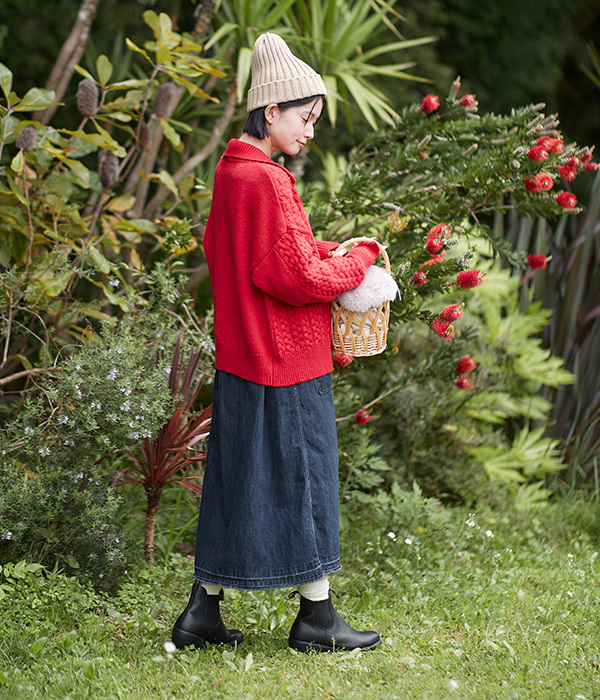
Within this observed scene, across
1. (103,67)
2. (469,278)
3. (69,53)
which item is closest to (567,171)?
(469,278)

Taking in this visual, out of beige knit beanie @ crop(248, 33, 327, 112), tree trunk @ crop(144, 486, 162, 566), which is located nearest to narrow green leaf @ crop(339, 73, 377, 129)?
beige knit beanie @ crop(248, 33, 327, 112)

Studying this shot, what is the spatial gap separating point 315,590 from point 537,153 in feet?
5.87

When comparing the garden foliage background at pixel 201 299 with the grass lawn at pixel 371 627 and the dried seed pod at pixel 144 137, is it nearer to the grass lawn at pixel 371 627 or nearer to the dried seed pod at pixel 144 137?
the dried seed pod at pixel 144 137

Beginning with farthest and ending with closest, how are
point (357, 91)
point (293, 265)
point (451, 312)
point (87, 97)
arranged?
point (357, 91), point (87, 97), point (451, 312), point (293, 265)

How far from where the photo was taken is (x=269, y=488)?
2215 millimetres

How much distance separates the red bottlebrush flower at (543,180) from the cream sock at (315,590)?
1.68 m

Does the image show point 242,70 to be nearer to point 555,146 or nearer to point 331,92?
point 331,92

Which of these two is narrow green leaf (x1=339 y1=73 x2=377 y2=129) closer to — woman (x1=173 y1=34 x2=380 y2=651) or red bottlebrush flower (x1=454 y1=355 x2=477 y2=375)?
red bottlebrush flower (x1=454 y1=355 x2=477 y2=375)

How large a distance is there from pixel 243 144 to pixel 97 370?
1.01 metres

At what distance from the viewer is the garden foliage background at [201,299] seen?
8.82 feet

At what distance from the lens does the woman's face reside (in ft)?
7.04

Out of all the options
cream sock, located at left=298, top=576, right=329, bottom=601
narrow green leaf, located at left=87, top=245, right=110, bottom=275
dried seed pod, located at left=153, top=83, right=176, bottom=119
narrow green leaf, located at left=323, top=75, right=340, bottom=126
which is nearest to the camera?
cream sock, located at left=298, top=576, right=329, bottom=601

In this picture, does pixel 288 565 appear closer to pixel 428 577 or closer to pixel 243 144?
pixel 428 577

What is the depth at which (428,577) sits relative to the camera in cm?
305
